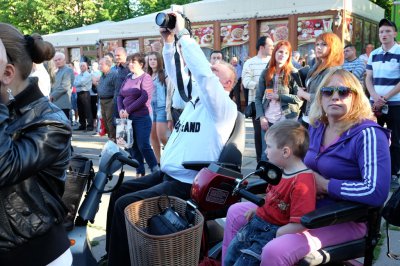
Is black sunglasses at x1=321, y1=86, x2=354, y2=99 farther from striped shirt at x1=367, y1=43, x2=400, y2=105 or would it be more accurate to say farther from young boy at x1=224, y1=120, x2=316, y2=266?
striped shirt at x1=367, y1=43, x2=400, y2=105

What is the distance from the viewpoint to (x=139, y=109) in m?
6.10

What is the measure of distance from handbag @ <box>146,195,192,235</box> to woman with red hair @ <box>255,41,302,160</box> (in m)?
2.62

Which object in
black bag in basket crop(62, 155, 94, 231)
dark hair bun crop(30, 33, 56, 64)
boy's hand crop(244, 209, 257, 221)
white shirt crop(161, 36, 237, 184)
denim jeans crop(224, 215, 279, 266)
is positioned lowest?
denim jeans crop(224, 215, 279, 266)

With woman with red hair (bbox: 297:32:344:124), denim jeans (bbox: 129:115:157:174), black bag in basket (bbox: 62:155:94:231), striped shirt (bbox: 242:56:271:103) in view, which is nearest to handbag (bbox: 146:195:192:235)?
black bag in basket (bbox: 62:155:94:231)

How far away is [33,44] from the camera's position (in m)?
1.73

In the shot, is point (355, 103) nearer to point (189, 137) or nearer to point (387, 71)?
point (189, 137)

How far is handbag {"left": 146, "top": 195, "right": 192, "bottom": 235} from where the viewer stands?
8.30 ft

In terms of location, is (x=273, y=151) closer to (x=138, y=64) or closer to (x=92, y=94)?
(x=138, y=64)

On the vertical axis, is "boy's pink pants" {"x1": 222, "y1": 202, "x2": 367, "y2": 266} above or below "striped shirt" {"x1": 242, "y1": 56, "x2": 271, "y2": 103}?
below

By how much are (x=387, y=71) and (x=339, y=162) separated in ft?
11.5

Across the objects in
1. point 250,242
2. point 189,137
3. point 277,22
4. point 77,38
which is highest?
point 77,38

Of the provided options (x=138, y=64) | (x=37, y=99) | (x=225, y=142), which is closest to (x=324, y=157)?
(x=225, y=142)

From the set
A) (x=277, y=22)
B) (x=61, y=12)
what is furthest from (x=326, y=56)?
(x=61, y=12)

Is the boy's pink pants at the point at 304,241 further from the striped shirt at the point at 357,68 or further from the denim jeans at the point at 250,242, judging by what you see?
the striped shirt at the point at 357,68
